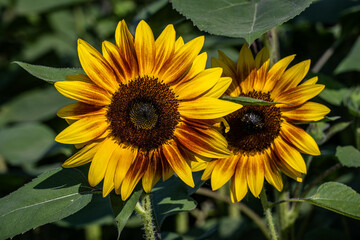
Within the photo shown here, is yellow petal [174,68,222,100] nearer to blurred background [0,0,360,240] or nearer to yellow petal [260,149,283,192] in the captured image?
yellow petal [260,149,283,192]

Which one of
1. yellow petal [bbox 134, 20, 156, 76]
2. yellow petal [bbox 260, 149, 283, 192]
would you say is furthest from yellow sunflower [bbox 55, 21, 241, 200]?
yellow petal [bbox 260, 149, 283, 192]

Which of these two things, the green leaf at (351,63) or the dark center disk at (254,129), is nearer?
the dark center disk at (254,129)

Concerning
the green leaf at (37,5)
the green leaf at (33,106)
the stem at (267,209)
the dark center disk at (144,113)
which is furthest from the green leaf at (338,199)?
the green leaf at (37,5)

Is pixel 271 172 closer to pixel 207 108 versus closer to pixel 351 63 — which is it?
pixel 207 108

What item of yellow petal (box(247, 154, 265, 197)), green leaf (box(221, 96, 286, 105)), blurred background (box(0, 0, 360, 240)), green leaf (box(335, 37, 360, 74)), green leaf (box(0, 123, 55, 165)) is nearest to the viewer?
green leaf (box(221, 96, 286, 105))

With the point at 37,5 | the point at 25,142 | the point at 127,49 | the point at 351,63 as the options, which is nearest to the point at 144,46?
the point at 127,49

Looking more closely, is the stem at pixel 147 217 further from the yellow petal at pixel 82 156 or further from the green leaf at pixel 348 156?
the green leaf at pixel 348 156

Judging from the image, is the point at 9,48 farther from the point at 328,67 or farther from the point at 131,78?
the point at 131,78
